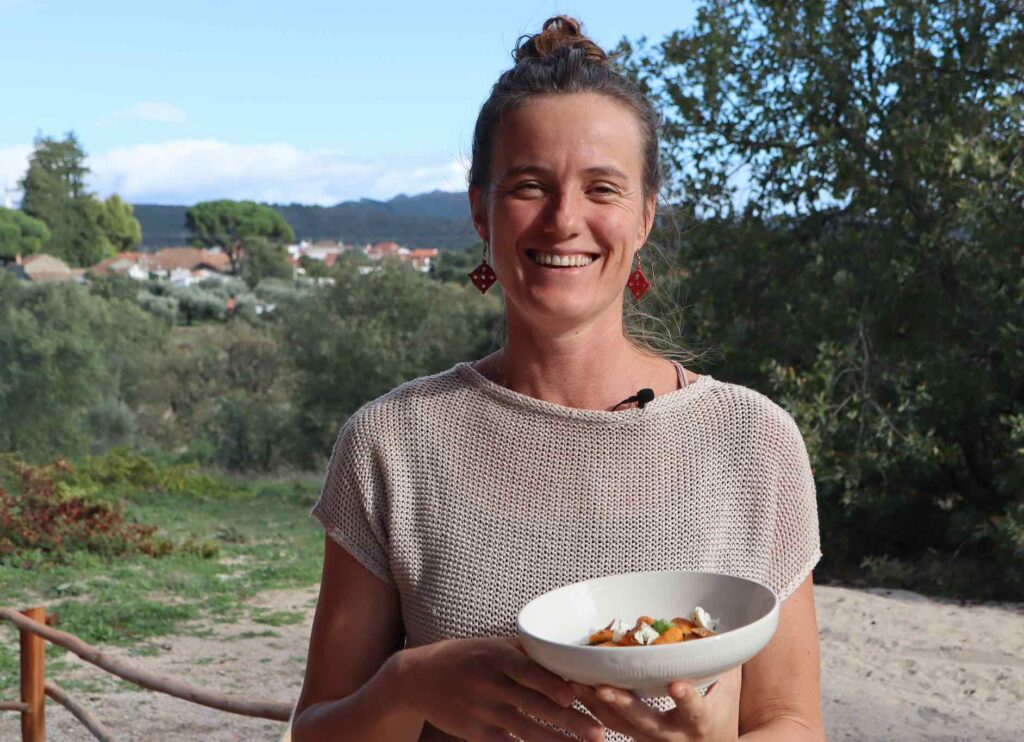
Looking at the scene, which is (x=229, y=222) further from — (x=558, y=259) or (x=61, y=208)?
(x=558, y=259)

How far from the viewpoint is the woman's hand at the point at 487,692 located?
3.60 ft

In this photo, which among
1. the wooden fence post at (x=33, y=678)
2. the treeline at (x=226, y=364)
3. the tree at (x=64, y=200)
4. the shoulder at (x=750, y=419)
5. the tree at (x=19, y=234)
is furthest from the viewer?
the tree at (x=64, y=200)

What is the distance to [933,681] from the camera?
211 inches

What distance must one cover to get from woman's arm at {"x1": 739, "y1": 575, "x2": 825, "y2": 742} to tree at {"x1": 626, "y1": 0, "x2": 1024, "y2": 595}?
5342 mm

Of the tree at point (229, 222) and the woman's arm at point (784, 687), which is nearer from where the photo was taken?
the woman's arm at point (784, 687)

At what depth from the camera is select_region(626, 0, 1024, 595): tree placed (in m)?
6.63

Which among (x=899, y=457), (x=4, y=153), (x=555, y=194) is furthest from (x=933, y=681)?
(x=4, y=153)

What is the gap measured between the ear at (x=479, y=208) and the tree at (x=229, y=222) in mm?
44712

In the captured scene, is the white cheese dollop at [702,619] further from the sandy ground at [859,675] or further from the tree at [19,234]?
the tree at [19,234]

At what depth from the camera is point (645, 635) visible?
3.51ft

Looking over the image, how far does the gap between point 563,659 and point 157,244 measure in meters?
45.5

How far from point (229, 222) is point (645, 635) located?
50.6 metres

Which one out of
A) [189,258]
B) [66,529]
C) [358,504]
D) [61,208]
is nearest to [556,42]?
→ [358,504]

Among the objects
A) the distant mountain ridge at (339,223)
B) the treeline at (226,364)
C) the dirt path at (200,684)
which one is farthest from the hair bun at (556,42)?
the distant mountain ridge at (339,223)
